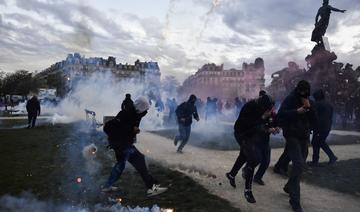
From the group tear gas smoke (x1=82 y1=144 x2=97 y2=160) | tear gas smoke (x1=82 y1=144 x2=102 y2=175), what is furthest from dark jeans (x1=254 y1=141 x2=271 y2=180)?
tear gas smoke (x1=82 y1=144 x2=97 y2=160)

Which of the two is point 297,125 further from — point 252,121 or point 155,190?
point 155,190

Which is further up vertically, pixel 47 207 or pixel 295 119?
pixel 295 119

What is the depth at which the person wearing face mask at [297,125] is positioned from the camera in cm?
700

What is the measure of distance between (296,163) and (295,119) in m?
0.75

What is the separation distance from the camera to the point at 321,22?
28.1 m

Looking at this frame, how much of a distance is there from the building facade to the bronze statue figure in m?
51.4

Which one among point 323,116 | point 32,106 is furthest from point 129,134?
point 32,106

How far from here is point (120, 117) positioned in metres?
7.87

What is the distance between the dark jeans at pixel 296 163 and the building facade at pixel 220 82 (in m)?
74.1

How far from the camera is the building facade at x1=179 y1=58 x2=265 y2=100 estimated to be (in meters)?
94.3

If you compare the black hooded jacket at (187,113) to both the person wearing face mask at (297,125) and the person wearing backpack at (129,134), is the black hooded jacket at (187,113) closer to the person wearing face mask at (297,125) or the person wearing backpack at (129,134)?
the person wearing backpack at (129,134)

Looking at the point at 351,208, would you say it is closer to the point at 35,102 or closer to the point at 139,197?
the point at 139,197

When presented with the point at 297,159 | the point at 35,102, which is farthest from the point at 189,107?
the point at 35,102

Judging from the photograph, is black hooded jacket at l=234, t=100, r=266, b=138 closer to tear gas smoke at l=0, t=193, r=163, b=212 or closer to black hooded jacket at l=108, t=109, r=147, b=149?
black hooded jacket at l=108, t=109, r=147, b=149
